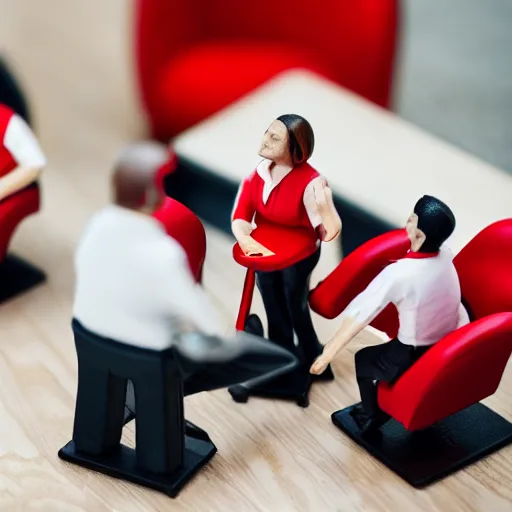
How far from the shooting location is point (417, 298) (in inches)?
45.8

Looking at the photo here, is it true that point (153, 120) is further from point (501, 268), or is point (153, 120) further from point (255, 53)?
point (501, 268)

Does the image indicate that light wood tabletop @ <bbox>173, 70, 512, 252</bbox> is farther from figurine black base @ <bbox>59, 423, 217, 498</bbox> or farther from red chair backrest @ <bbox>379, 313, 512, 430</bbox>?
figurine black base @ <bbox>59, 423, 217, 498</bbox>

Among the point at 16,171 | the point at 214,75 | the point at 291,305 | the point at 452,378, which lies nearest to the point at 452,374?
the point at 452,378

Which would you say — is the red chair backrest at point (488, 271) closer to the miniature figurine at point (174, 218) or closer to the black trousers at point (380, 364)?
the black trousers at point (380, 364)

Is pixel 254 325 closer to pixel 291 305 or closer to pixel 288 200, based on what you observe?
pixel 291 305

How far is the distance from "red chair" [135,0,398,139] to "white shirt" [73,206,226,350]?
1.21 m

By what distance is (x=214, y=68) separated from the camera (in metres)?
2.33

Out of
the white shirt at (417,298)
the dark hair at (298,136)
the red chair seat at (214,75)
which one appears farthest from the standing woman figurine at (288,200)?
the red chair seat at (214,75)

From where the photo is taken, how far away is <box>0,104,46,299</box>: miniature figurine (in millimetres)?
1460

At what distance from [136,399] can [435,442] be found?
0.38 meters

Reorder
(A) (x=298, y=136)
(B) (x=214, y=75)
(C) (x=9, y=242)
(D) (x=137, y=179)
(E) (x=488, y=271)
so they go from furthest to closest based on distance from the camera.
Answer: (B) (x=214, y=75) < (C) (x=9, y=242) < (E) (x=488, y=271) < (A) (x=298, y=136) < (D) (x=137, y=179)

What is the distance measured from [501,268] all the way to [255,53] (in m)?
1.20

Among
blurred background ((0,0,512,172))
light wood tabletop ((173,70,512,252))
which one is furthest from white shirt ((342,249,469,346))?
blurred background ((0,0,512,172))

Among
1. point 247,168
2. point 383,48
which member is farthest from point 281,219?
point 383,48
